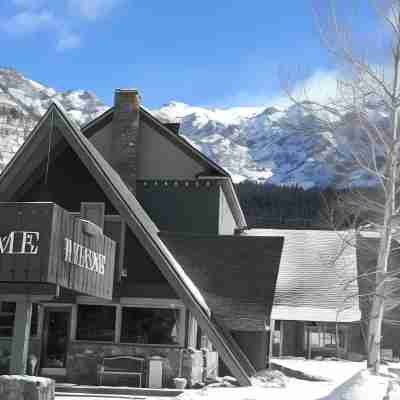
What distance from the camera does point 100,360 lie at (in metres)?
20.1

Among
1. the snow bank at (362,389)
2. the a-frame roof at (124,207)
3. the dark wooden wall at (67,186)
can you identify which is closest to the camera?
the snow bank at (362,389)

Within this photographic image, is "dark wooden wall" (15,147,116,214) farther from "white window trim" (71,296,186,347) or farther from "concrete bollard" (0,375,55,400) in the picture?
"concrete bollard" (0,375,55,400)

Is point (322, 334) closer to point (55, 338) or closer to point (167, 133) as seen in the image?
point (167, 133)

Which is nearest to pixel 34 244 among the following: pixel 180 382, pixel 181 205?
pixel 180 382

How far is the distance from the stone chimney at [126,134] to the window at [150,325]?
6.68 meters

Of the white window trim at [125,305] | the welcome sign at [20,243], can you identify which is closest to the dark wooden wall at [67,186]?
the white window trim at [125,305]

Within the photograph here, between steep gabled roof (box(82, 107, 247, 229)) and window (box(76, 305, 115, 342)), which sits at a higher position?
steep gabled roof (box(82, 107, 247, 229))

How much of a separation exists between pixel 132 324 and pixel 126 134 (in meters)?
8.32

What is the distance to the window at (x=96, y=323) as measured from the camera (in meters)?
20.5

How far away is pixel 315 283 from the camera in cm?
2897

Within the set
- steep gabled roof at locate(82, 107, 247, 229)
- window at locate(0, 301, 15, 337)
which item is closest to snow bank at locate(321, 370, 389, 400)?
window at locate(0, 301, 15, 337)

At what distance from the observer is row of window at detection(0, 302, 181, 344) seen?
20250mm

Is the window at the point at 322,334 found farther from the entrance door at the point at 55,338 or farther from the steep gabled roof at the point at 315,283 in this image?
the entrance door at the point at 55,338

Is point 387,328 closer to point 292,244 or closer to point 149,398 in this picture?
point 292,244
